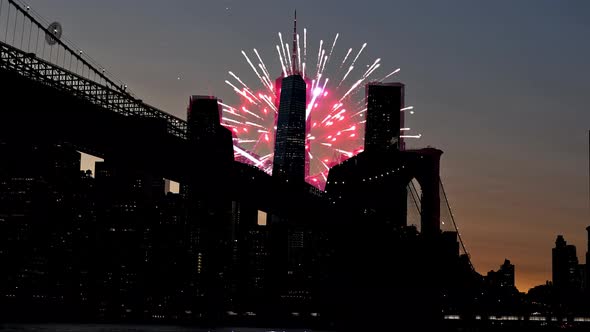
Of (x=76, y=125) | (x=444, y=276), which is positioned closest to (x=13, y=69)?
(x=76, y=125)

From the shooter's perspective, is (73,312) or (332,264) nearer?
(332,264)

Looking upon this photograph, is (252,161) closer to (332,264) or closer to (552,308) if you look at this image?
(332,264)

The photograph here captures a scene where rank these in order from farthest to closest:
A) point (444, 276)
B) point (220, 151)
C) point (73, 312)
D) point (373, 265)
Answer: point (73, 312) < point (444, 276) < point (373, 265) < point (220, 151)

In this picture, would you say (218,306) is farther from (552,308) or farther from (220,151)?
(220,151)

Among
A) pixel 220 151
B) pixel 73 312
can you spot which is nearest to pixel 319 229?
pixel 220 151

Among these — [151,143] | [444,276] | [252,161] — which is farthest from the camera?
[444,276]

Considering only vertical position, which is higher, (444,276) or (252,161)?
(252,161)
